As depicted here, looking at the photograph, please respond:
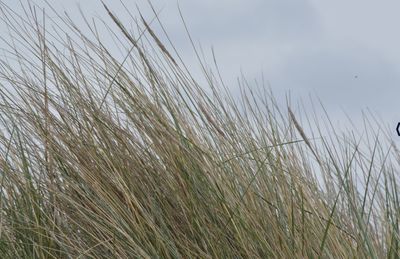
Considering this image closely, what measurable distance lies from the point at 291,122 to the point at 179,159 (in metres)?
0.46

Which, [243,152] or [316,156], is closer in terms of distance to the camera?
[243,152]

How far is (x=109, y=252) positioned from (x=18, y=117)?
22.0 inches

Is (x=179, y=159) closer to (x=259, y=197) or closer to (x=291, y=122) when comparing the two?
(x=259, y=197)

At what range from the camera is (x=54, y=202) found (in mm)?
2004

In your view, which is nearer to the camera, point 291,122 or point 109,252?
point 109,252

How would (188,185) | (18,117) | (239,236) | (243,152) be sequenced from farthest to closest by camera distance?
(18,117) < (243,152) < (188,185) < (239,236)

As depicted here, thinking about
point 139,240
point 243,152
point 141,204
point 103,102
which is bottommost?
point 139,240

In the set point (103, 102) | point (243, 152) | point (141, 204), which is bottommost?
point (141, 204)

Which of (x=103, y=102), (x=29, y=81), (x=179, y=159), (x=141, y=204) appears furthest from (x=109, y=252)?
(x=29, y=81)

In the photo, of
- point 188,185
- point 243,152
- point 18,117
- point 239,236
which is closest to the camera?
point 239,236

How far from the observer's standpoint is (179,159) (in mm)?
1969

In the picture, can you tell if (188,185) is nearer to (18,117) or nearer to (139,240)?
(139,240)

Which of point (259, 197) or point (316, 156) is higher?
point (316, 156)

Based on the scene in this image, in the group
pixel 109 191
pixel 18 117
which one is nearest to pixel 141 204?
pixel 109 191
